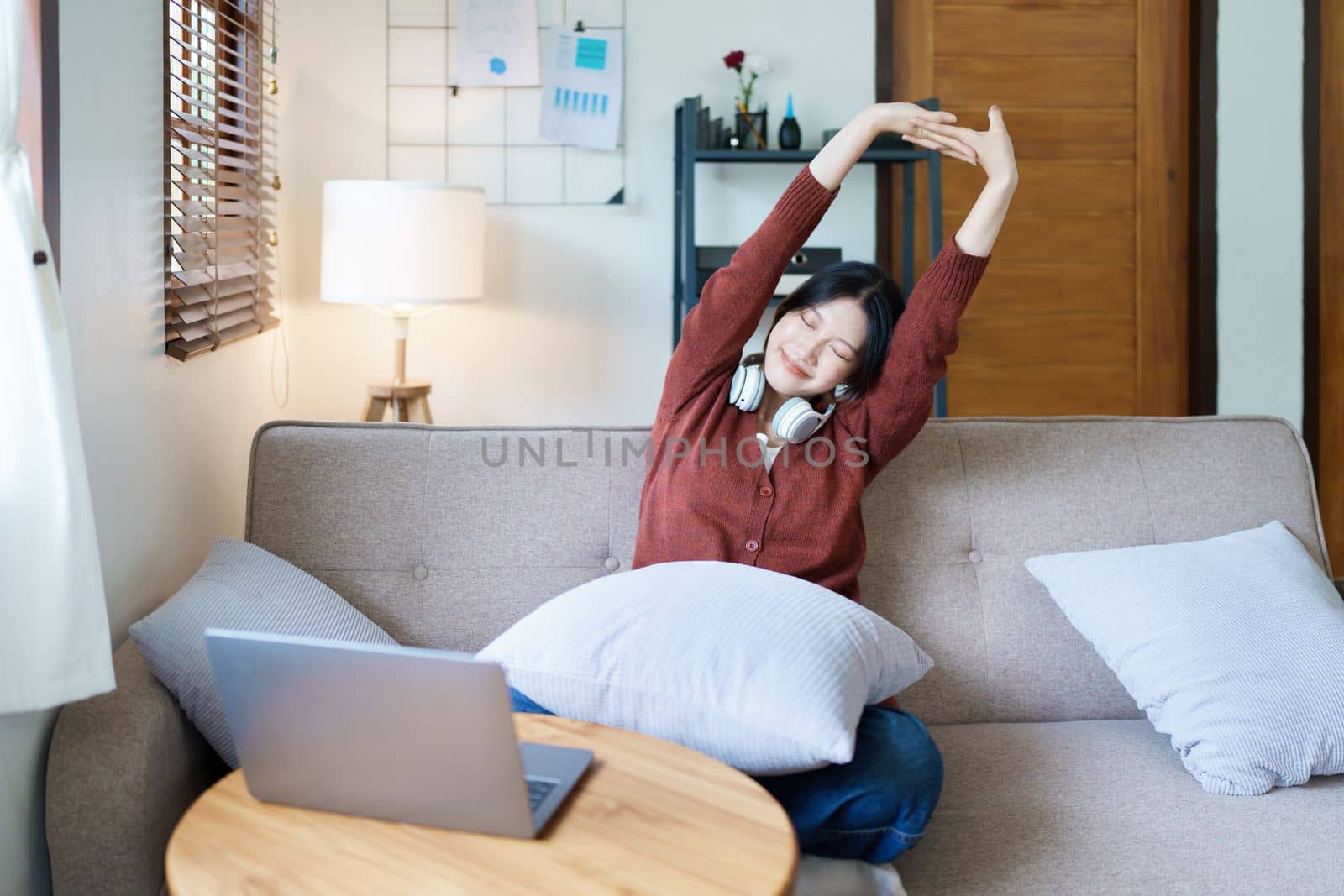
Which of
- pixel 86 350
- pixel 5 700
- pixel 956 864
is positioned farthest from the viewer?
pixel 86 350

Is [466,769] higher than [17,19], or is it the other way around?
[17,19]

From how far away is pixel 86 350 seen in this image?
145cm

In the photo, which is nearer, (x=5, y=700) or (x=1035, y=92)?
(x=5, y=700)

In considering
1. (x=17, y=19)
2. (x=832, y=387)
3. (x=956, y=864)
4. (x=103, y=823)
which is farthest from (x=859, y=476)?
(x=17, y=19)

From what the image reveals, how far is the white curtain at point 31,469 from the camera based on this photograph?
1050mm

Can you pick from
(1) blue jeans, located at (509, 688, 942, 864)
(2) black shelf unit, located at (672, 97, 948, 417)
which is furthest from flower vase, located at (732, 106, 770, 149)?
(1) blue jeans, located at (509, 688, 942, 864)

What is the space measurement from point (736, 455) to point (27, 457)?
0.86 metres

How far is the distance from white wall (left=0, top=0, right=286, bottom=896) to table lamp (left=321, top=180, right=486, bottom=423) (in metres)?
0.59

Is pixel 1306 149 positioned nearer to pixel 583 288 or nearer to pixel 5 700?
pixel 583 288

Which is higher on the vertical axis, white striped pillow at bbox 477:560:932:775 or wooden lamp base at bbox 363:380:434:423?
wooden lamp base at bbox 363:380:434:423

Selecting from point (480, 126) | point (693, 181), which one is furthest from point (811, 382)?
point (480, 126)

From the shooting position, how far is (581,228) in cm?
307

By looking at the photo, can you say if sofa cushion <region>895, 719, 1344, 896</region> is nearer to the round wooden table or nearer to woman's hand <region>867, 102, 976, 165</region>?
the round wooden table

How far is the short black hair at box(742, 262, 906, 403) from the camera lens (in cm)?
163
